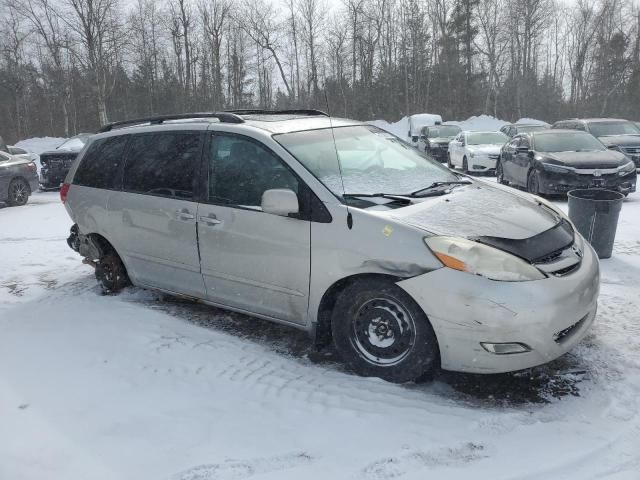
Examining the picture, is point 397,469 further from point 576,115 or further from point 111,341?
point 576,115

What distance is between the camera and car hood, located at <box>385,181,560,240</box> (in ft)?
11.7

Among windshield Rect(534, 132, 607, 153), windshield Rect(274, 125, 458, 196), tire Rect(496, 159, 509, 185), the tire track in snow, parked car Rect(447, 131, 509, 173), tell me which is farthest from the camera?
parked car Rect(447, 131, 509, 173)

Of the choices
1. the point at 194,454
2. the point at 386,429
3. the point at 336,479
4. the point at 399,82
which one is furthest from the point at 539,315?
the point at 399,82

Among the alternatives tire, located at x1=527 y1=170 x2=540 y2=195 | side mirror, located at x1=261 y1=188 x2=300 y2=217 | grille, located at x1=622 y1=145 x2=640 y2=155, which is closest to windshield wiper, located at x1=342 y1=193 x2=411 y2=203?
side mirror, located at x1=261 y1=188 x2=300 y2=217

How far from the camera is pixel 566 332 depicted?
347 centimetres

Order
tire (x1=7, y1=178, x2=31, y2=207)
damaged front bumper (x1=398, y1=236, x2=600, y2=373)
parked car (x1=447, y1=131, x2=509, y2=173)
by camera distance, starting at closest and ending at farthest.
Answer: damaged front bumper (x1=398, y1=236, x2=600, y2=373) < tire (x1=7, y1=178, x2=31, y2=207) < parked car (x1=447, y1=131, x2=509, y2=173)

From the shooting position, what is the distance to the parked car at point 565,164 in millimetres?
10000

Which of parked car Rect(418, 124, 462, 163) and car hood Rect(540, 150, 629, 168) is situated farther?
parked car Rect(418, 124, 462, 163)

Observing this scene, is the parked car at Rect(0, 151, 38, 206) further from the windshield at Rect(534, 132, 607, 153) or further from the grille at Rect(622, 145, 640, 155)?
the grille at Rect(622, 145, 640, 155)

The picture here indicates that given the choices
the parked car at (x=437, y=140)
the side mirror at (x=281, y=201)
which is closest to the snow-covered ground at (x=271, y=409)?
the side mirror at (x=281, y=201)

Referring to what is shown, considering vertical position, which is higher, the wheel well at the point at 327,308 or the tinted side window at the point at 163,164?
the tinted side window at the point at 163,164

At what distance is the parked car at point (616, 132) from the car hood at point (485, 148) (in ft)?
7.86

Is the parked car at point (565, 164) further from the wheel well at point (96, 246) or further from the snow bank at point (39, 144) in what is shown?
the snow bank at point (39, 144)

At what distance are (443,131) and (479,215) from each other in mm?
19492
